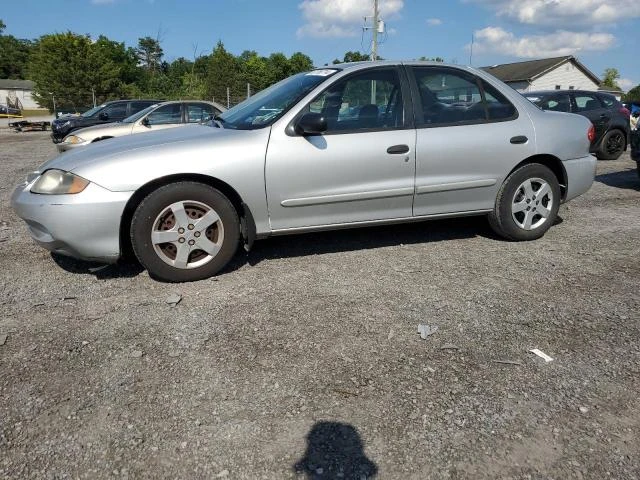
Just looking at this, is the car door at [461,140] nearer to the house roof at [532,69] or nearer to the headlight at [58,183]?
the headlight at [58,183]

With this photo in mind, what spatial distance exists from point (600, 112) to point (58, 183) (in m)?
10.8

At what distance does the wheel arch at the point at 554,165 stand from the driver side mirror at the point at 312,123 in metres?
1.93

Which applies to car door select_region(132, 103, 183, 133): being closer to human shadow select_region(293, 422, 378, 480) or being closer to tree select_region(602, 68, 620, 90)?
human shadow select_region(293, 422, 378, 480)

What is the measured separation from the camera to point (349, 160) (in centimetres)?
400

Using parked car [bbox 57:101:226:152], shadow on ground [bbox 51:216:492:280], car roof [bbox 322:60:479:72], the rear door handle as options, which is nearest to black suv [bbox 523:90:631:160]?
shadow on ground [bbox 51:216:492:280]

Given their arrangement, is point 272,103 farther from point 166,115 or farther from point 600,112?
point 600,112

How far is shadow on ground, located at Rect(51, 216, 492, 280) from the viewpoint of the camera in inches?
164

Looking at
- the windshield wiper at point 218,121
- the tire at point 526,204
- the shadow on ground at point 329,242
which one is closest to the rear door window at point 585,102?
the shadow on ground at point 329,242

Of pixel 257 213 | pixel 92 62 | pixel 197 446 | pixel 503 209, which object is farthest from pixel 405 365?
pixel 92 62

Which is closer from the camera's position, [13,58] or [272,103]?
[272,103]

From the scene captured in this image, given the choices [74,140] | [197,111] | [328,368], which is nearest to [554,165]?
[328,368]

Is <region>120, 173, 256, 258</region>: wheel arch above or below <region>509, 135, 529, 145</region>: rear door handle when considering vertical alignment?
below

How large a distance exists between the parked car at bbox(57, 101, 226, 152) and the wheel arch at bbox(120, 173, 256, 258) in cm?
630

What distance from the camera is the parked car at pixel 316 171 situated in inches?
142
